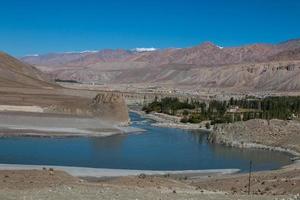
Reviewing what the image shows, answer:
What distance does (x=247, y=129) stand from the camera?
62438 mm

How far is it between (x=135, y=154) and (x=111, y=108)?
3554 cm

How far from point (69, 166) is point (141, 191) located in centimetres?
1994

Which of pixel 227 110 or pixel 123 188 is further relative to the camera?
pixel 227 110

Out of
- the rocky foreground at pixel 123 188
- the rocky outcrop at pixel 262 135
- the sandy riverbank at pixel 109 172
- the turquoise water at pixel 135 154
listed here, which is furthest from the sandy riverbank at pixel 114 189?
the rocky outcrop at pixel 262 135

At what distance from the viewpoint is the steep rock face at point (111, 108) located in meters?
84.3

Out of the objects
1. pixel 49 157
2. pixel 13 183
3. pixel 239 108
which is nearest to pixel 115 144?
pixel 49 157

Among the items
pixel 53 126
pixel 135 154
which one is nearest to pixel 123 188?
pixel 135 154

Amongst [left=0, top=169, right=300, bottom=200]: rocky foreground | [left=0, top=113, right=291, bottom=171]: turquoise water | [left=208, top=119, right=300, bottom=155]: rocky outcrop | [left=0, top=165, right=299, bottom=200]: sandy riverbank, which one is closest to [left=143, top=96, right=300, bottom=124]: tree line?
[left=208, top=119, right=300, bottom=155]: rocky outcrop

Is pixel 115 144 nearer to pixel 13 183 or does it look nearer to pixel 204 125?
pixel 204 125

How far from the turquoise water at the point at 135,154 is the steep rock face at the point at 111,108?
1840 centimetres

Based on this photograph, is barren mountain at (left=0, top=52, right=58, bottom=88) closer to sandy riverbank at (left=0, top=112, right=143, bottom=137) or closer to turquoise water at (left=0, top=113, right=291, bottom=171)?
sandy riverbank at (left=0, top=112, right=143, bottom=137)

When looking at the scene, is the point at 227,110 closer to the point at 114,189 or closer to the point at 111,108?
the point at 111,108

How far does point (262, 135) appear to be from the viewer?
60219mm

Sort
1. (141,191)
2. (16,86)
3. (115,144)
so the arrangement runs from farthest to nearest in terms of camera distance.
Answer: (16,86)
(115,144)
(141,191)
